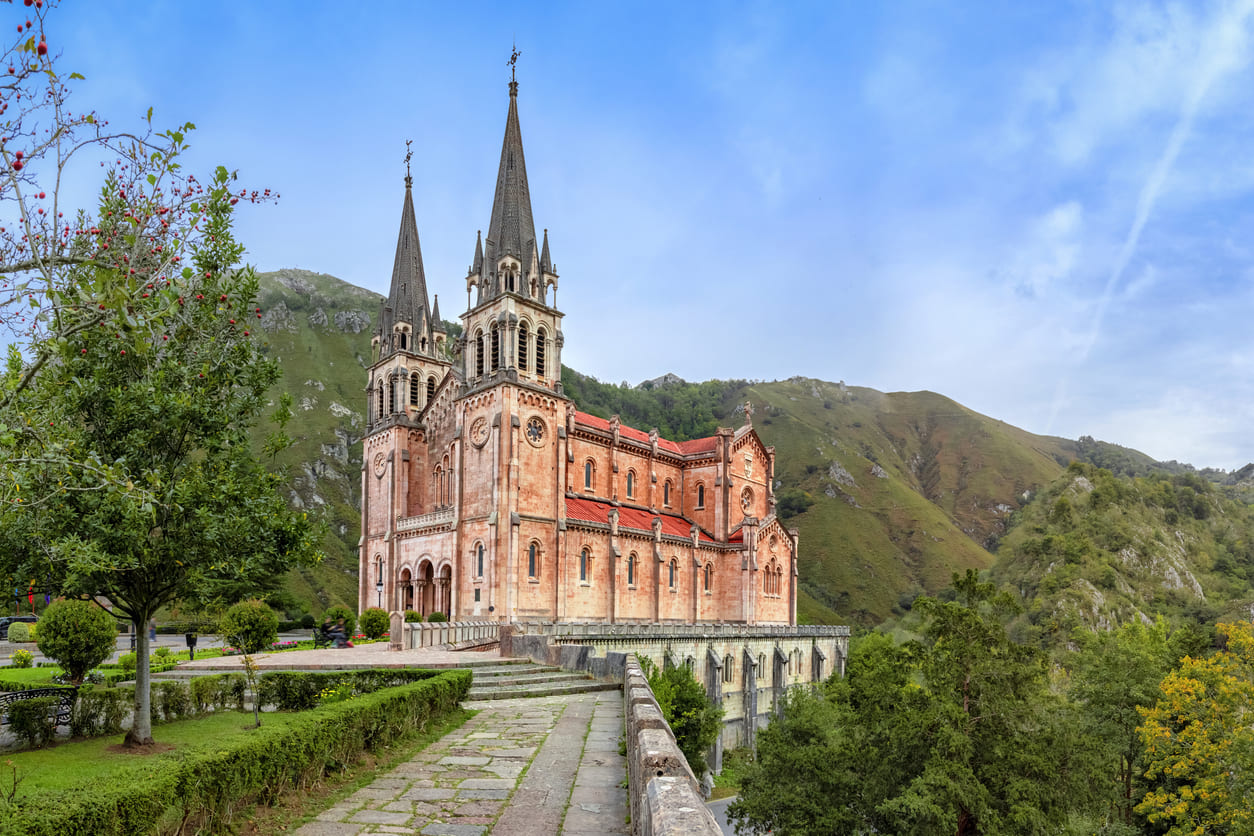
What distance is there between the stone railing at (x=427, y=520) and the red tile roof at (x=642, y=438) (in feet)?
34.7

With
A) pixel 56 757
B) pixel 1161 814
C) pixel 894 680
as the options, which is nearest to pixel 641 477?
pixel 894 680

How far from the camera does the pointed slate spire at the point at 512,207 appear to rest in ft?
142

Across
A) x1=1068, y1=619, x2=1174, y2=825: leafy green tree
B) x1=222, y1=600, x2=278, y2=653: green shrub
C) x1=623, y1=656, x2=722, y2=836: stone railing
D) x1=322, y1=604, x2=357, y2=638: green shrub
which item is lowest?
x1=1068, y1=619, x2=1174, y2=825: leafy green tree

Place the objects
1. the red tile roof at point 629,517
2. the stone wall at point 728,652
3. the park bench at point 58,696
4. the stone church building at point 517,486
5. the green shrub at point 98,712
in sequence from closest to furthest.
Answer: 1. the park bench at point 58,696
2. the green shrub at point 98,712
3. the stone wall at point 728,652
4. the stone church building at point 517,486
5. the red tile roof at point 629,517

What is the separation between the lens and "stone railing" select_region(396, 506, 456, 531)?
137 ft

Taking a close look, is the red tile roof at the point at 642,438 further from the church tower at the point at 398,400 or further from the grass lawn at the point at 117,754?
the grass lawn at the point at 117,754

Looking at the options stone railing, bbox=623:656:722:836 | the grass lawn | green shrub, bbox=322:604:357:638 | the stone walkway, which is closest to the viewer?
stone railing, bbox=623:656:722:836

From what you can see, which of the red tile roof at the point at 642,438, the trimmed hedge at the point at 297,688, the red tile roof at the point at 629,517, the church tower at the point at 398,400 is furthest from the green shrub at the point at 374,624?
the trimmed hedge at the point at 297,688

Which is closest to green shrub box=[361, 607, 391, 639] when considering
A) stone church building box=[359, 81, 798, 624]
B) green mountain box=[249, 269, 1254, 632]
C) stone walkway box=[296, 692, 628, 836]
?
stone church building box=[359, 81, 798, 624]

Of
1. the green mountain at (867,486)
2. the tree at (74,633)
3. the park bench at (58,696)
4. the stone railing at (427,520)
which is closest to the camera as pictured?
the park bench at (58,696)

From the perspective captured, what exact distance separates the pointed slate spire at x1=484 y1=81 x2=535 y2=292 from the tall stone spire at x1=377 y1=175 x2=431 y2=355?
7418mm

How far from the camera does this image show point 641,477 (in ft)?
174

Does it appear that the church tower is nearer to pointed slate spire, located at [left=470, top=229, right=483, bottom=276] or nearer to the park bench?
pointed slate spire, located at [left=470, top=229, right=483, bottom=276]

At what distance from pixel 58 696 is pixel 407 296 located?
38.4m
